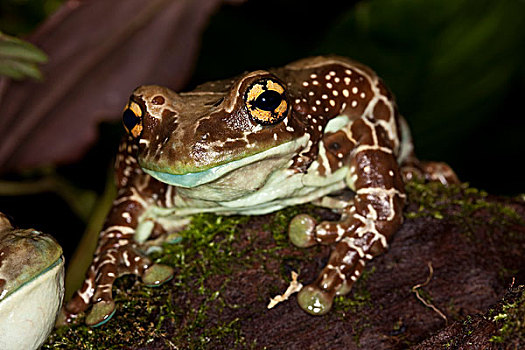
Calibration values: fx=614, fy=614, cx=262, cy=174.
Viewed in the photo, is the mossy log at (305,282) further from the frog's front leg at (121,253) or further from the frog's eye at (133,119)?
the frog's eye at (133,119)

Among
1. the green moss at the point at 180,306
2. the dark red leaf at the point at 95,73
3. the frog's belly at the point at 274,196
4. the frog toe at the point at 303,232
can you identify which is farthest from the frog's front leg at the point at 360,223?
the dark red leaf at the point at 95,73

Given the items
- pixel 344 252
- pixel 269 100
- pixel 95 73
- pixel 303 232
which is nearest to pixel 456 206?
pixel 344 252

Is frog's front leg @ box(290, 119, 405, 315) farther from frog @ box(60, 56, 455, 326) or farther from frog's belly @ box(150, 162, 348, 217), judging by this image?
frog's belly @ box(150, 162, 348, 217)

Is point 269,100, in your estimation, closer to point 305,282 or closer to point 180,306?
point 305,282

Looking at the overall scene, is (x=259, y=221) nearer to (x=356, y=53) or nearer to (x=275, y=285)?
(x=275, y=285)

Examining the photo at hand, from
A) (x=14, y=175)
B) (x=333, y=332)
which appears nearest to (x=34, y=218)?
(x=14, y=175)

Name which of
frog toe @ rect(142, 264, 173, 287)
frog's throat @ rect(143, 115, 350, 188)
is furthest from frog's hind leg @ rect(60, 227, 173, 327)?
frog's throat @ rect(143, 115, 350, 188)
